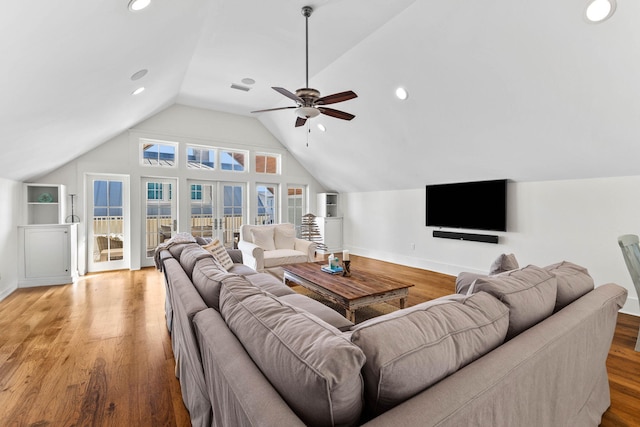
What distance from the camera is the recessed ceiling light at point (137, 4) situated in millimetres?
1854

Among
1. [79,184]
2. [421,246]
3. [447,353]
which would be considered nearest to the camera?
[447,353]

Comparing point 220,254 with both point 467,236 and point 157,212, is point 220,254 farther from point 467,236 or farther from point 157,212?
point 467,236

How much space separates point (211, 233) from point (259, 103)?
292cm

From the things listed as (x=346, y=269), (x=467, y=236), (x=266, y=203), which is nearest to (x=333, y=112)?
(x=346, y=269)

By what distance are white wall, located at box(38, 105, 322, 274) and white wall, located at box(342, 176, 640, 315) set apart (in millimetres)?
3234

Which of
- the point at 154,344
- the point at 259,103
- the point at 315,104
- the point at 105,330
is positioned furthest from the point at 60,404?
the point at 259,103

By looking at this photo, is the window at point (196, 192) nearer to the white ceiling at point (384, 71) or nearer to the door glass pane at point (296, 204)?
the white ceiling at point (384, 71)

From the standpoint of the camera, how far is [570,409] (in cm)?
122

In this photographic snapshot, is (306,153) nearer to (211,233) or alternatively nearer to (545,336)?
(211,233)

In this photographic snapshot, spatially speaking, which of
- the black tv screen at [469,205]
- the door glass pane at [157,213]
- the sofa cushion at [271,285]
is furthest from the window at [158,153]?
the black tv screen at [469,205]

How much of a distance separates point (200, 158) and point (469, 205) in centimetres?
535

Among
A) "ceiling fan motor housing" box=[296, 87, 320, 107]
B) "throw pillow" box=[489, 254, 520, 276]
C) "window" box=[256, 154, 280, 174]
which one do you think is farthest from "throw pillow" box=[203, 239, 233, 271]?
"window" box=[256, 154, 280, 174]

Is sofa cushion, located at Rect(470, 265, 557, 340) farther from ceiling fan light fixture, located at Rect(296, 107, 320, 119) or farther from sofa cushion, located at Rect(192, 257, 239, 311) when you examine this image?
ceiling fan light fixture, located at Rect(296, 107, 320, 119)

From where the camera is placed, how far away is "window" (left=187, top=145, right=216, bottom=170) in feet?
20.1
